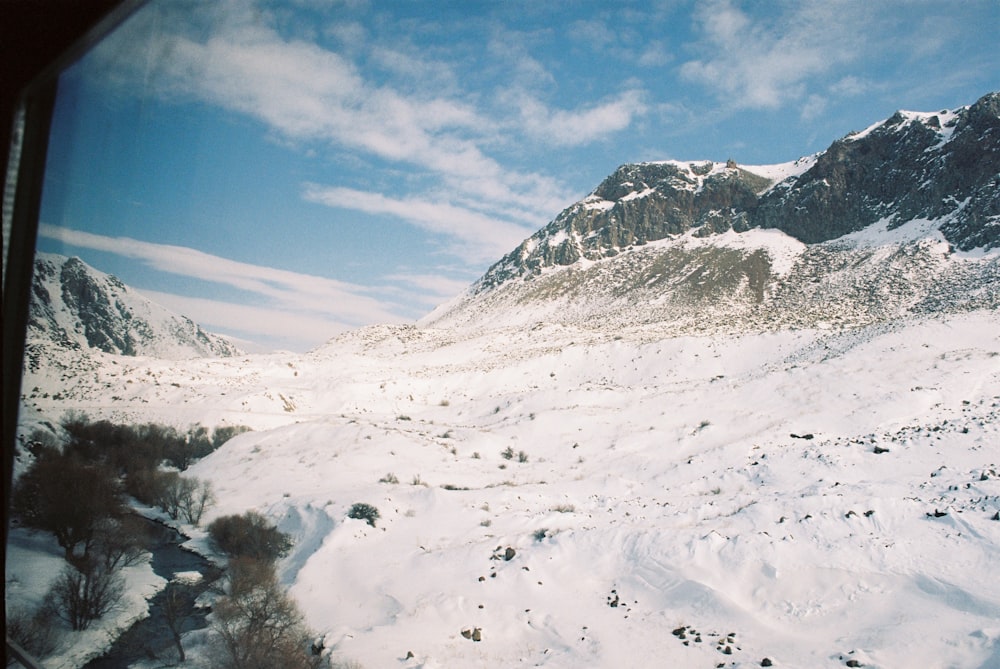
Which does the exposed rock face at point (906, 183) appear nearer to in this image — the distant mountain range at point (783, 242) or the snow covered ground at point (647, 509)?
the distant mountain range at point (783, 242)

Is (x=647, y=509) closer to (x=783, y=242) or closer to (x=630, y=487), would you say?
(x=630, y=487)

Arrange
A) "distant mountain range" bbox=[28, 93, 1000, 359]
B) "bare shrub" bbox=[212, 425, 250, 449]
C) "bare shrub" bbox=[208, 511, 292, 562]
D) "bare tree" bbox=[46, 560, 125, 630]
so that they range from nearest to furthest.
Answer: "bare tree" bbox=[46, 560, 125, 630] < "bare shrub" bbox=[208, 511, 292, 562] < "bare shrub" bbox=[212, 425, 250, 449] < "distant mountain range" bbox=[28, 93, 1000, 359]

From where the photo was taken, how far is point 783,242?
65562 millimetres

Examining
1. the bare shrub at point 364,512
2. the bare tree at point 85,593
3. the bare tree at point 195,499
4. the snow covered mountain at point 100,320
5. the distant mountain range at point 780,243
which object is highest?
the distant mountain range at point 780,243

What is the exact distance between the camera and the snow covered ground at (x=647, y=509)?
5.79 meters

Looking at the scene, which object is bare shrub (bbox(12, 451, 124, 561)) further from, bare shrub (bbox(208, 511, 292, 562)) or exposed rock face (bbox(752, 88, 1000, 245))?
exposed rock face (bbox(752, 88, 1000, 245))

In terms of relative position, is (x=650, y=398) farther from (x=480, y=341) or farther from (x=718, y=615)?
(x=480, y=341)

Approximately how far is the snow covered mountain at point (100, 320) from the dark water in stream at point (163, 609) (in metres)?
2.65

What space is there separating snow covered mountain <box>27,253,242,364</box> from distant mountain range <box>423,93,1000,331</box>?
38.0m

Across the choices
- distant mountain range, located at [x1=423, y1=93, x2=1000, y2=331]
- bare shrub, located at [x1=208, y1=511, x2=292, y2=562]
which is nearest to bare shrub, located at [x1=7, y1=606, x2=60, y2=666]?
bare shrub, located at [x1=208, y1=511, x2=292, y2=562]

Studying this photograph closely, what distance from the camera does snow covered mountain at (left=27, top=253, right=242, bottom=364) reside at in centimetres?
398

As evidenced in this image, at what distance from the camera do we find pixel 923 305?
3972 cm

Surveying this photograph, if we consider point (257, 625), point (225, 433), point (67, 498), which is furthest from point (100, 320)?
point (225, 433)

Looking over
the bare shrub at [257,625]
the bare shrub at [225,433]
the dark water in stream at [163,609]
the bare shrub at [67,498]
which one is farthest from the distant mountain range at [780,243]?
the bare shrub at [67,498]
